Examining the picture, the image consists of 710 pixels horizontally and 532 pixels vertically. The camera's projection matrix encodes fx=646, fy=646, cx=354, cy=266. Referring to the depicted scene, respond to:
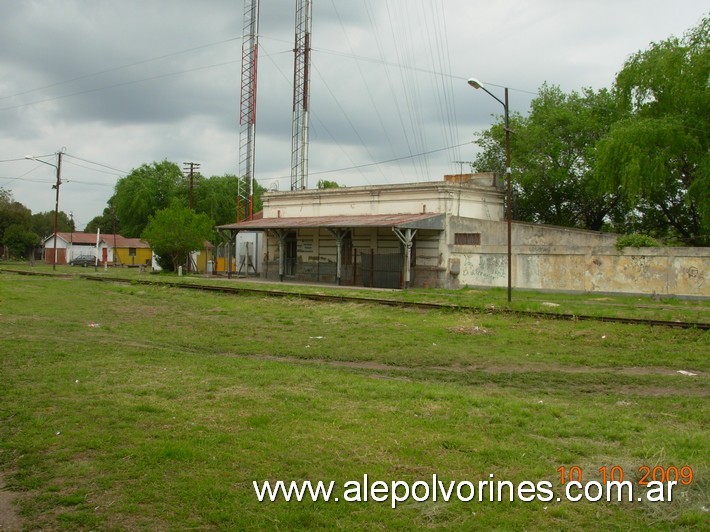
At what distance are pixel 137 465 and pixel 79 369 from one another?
15.3ft

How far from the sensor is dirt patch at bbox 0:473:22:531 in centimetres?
449

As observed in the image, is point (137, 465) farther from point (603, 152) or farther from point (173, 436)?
point (603, 152)

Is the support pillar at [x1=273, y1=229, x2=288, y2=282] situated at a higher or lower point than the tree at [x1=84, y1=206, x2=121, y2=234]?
lower

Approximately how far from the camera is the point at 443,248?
31.7 meters

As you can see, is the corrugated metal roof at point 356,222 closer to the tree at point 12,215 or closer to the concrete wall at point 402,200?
the concrete wall at point 402,200

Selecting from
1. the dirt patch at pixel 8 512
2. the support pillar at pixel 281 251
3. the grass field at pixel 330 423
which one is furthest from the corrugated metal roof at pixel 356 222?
the dirt patch at pixel 8 512

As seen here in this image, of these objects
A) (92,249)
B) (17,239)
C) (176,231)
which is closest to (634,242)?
(176,231)

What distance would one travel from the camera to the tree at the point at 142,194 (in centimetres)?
6894

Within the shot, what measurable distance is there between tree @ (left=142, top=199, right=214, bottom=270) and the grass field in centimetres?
3112

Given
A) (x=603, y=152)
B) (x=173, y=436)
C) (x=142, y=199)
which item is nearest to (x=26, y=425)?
(x=173, y=436)

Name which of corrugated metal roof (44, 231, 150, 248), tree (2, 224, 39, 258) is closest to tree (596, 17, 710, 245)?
corrugated metal roof (44, 231, 150, 248)

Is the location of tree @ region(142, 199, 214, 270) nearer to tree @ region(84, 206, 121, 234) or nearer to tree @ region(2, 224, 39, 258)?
tree @ region(2, 224, 39, 258)

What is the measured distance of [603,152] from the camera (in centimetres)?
3173

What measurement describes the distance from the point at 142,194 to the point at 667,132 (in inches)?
2119
